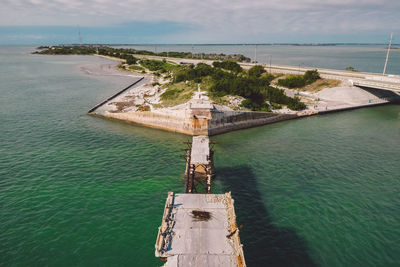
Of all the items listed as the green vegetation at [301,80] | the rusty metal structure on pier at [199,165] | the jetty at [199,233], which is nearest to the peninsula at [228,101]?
the green vegetation at [301,80]

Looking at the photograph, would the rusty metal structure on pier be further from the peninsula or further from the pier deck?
the peninsula

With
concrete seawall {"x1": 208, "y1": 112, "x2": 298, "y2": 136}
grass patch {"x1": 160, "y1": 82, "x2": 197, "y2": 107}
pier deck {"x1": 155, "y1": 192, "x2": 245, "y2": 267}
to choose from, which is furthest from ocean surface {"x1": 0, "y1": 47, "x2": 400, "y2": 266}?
grass patch {"x1": 160, "y1": 82, "x2": 197, "y2": 107}

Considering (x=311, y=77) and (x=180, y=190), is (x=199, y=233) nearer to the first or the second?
(x=180, y=190)

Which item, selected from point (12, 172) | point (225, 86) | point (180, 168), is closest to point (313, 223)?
point (180, 168)

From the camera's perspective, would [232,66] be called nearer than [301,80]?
No

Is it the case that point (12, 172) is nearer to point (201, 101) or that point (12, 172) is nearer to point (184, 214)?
point (184, 214)

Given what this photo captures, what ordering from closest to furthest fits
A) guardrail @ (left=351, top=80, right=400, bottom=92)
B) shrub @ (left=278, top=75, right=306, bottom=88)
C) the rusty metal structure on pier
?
the rusty metal structure on pier
guardrail @ (left=351, top=80, right=400, bottom=92)
shrub @ (left=278, top=75, right=306, bottom=88)

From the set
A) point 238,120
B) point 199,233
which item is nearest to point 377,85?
point 238,120

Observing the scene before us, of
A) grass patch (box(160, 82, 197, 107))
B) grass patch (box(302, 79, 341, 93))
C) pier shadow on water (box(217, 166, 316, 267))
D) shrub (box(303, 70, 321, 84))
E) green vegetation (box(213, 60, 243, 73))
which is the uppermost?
green vegetation (box(213, 60, 243, 73))
